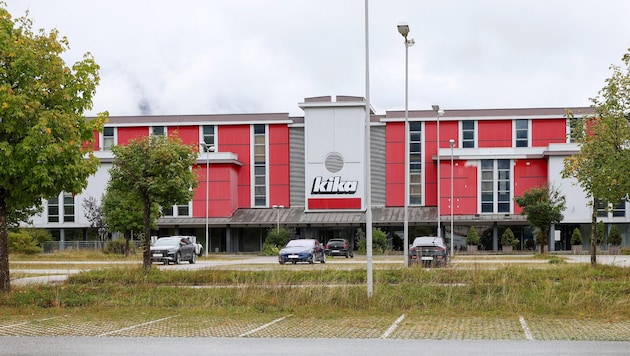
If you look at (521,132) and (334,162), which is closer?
(334,162)

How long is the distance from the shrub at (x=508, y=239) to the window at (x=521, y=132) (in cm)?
937

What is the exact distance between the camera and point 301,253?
41.1 meters

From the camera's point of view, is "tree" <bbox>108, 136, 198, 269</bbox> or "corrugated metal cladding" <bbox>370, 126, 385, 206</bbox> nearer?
"tree" <bbox>108, 136, 198, 269</bbox>

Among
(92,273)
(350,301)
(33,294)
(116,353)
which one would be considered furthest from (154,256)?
(116,353)

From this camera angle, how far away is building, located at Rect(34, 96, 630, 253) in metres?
67.6

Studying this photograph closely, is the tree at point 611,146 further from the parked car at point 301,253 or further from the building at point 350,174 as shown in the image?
the building at point 350,174

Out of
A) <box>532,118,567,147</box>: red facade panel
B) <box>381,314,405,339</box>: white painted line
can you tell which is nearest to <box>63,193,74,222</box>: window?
<box>532,118,567,147</box>: red facade panel

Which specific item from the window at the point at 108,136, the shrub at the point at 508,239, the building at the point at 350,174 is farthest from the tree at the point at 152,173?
the window at the point at 108,136

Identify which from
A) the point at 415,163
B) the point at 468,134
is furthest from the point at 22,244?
the point at 468,134

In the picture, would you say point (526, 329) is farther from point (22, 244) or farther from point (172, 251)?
point (22, 244)

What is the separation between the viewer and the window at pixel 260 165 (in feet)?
244

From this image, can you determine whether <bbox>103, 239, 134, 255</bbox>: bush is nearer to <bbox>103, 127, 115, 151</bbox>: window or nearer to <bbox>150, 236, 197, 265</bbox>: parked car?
<bbox>150, 236, 197, 265</bbox>: parked car

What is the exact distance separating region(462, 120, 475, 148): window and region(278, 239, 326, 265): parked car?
106 ft

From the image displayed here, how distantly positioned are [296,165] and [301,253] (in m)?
33.0
